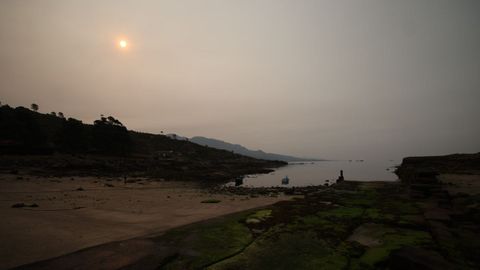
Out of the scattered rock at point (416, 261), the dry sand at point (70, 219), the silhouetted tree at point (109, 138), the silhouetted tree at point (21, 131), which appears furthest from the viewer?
the silhouetted tree at point (109, 138)

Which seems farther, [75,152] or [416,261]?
[75,152]

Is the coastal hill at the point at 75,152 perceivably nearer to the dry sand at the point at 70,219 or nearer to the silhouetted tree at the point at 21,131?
the silhouetted tree at the point at 21,131

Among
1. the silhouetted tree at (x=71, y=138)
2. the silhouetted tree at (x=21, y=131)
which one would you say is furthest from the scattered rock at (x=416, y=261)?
the silhouetted tree at (x=71, y=138)

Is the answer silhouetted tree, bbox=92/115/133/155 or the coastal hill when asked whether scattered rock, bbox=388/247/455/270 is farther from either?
silhouetted tree, bbox=92/115/133/155

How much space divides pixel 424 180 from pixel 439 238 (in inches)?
658

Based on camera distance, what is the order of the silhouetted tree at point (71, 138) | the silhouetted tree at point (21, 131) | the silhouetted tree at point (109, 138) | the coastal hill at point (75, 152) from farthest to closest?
the silhouetted tree at point (109, 138)
the silhouetted tree at point (71, 138)
the silhouetted tree at point (21, 131)
the coastal hill at point (75, 152)

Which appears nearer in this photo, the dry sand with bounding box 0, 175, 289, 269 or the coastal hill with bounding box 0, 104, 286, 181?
the dry sand with bounding box 0, 175, 289, 269

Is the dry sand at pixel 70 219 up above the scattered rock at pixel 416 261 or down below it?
below

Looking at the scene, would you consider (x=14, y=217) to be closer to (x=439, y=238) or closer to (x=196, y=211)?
(x=196, y=211)

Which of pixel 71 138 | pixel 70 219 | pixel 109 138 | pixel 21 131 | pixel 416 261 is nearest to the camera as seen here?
pixel 416 261

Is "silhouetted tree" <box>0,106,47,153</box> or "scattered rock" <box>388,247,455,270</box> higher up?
"silhouetted tree" <box>0,106,47,153</box>

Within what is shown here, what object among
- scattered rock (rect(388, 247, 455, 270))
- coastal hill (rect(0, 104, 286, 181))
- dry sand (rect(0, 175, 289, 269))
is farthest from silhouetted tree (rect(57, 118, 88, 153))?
scattered rock (rect(388, 247, 455, 270))

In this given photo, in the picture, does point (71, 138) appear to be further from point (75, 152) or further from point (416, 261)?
point (416, 261)

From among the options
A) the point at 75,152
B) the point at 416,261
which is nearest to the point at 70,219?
the point at 416,261
